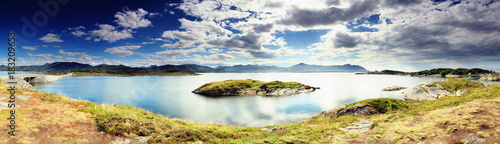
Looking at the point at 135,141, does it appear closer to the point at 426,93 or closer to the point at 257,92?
the point at 257,92

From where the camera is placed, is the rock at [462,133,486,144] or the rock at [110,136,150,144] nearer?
the rock at [462,133,486,144]

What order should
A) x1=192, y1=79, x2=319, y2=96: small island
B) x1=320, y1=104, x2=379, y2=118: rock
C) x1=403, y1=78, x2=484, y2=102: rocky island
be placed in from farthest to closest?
x1=192, y1=79, x2=319, y2=96: small island
x1=403, y1=78, x2=484, y2=102: rocky island
x1=320, y1=104, x2=379, y2=118: rock

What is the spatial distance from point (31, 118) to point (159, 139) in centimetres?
880

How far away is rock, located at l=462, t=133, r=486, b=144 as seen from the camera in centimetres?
880

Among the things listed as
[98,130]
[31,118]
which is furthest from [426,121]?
[31,118]

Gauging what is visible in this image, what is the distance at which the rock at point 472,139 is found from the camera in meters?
8.80

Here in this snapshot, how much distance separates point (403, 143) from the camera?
10.2m

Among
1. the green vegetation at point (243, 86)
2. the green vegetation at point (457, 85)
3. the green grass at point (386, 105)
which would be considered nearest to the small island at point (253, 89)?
the green vegetation at point (243, 86)

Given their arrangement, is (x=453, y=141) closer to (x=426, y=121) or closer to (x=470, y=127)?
(x=470, y=127)

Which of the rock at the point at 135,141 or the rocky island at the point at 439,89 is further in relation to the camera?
the rocky island at the point at 439,89

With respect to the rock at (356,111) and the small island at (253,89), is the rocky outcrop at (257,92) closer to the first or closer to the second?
the small island at (253,89)

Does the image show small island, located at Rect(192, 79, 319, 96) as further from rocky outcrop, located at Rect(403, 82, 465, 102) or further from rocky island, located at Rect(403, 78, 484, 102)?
rocky island, located at Rect(403, 78, 484, 102)

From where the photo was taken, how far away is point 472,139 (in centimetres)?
903

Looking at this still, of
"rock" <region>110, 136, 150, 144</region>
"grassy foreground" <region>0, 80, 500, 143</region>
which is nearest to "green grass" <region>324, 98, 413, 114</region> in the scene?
"grassy foreground" <region>0, 80, 500, 143</region>
